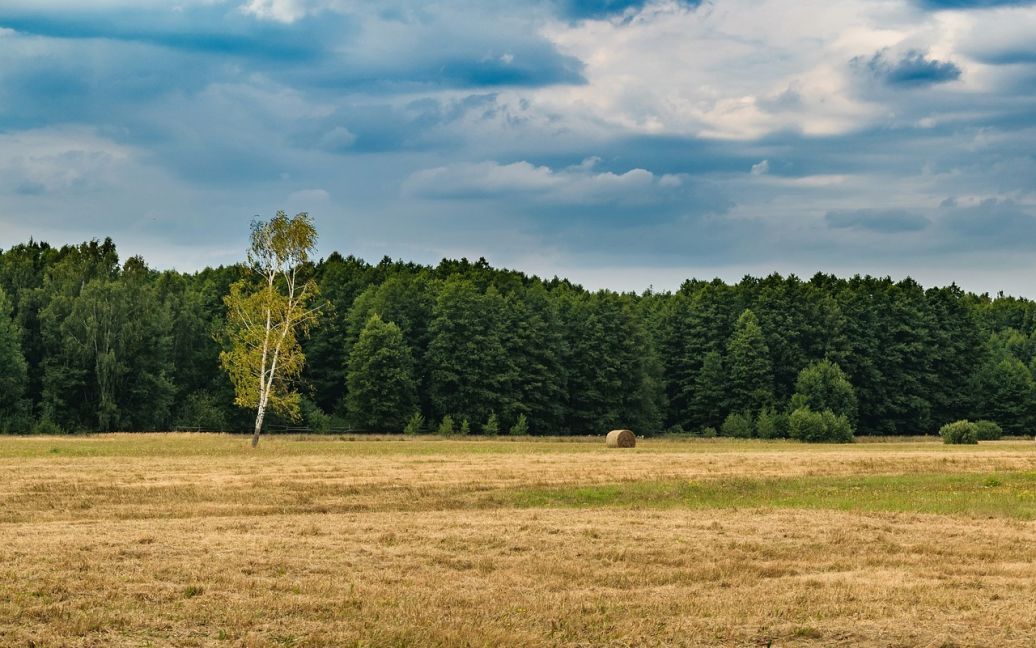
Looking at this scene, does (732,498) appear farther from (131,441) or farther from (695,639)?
(131,441)

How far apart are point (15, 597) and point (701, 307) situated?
117440 millimetres

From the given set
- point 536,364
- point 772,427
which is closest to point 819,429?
point 772,427

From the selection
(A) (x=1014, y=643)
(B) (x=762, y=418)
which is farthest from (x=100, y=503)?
(B) (x=762, y=418)

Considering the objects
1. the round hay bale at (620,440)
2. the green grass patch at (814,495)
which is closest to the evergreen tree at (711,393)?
the round hay bale at (620,440)

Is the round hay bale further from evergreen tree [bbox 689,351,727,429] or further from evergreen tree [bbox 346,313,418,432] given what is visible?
evergreen tree [bbox 689,351,727,429]

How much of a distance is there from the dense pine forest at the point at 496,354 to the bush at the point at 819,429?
432 cm

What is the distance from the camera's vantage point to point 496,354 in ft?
351

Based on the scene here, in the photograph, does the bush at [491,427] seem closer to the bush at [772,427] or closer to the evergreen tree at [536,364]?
the evergreen tree at [536,364]

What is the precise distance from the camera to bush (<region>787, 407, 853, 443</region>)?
311ft

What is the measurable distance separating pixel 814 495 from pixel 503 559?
61.6 ft

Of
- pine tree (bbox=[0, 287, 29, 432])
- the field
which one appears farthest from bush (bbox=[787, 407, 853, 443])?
pine tree (bbox=[0, 287, 29, 432])

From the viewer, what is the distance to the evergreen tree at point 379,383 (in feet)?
327

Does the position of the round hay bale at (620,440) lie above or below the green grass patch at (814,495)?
above

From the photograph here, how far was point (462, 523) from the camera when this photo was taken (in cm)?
2697
